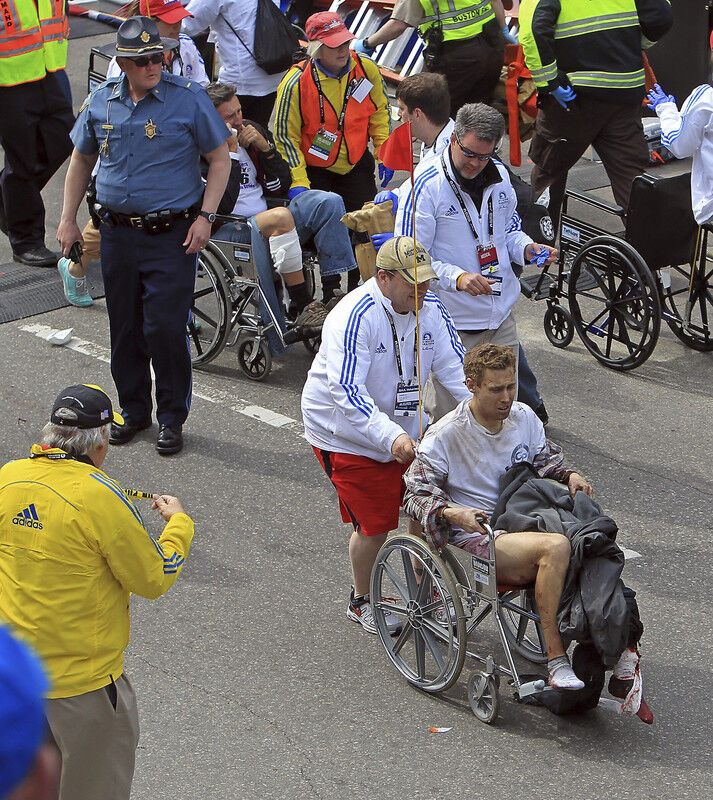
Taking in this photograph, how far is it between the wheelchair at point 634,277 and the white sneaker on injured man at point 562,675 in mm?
3275

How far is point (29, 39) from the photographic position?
930 centimetres

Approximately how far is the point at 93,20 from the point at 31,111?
22.7 feet

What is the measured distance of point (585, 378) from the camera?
7.97 m

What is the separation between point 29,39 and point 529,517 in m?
6.05

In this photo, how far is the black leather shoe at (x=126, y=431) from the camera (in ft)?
24.0

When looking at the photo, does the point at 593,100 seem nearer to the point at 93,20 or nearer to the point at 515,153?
the point at 515,153

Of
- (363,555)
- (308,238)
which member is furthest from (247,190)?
(363,555)

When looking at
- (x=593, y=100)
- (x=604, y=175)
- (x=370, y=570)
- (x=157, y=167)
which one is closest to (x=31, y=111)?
(x=157, y=167)

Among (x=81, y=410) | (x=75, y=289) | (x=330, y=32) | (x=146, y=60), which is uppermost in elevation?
(x=146, y=60)

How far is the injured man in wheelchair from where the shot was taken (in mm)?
4711

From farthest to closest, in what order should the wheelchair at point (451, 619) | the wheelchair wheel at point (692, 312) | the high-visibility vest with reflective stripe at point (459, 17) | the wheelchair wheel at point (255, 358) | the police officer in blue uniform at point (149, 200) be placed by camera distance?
the high-visibility vest with reflective stripe at point (459, 17), the wheelchair wheel at point (692, 312), the wheelchair wheel at point (255, 358), the police officer in blue uniform at point (149, 200), the wheelchair at point (451, 619)

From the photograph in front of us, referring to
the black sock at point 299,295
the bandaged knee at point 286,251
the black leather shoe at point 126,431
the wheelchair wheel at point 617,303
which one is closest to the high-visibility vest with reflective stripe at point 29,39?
the bandaged knee at point 286,251

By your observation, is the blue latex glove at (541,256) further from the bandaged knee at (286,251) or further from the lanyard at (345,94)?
the lanyard at (345,94)

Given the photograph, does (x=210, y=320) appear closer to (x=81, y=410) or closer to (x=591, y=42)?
(x=591, y=42)
